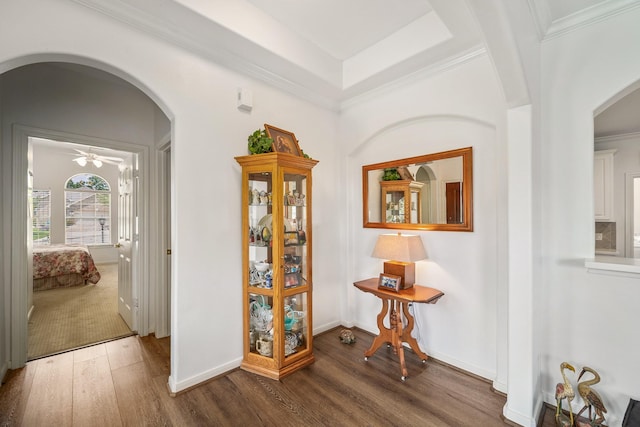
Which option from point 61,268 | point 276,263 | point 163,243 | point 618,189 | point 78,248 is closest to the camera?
point 276,263

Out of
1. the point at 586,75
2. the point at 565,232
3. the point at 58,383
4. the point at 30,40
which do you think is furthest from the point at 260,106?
the point at 58,383

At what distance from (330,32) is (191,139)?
1648 mm

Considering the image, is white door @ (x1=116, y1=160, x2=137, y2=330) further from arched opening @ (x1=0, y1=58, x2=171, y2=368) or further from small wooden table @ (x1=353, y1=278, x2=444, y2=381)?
small wooden table @ (x1=353, y1=278, x2=444, y2=381)

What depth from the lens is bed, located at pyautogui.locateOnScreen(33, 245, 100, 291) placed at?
4906 millimetres

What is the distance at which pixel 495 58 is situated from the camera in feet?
4.92

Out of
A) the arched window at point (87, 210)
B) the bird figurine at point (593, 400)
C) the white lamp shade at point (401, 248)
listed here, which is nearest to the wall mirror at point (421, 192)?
the white lamp shade at point (401, 248)

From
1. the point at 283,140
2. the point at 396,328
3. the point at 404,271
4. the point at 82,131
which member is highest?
the point at 82,131

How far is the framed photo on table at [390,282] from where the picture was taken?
2.46 m

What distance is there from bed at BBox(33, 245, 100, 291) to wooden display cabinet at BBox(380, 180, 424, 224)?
5.83m

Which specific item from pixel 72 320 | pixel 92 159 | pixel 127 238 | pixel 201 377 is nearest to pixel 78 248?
pixel 92 159

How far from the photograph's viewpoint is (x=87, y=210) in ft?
25.0

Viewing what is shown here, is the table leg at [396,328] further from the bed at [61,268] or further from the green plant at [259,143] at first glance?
the bed at [61,268]

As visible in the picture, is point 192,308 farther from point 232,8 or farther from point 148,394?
point 232,8

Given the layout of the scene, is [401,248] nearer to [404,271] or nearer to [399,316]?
[404,271]
